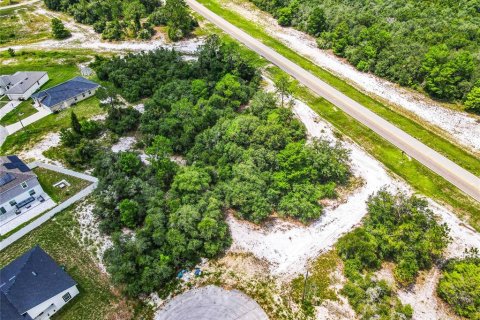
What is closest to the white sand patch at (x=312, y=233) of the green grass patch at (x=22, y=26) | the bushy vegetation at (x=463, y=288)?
the bushy vegetation at (x=463, y=288)

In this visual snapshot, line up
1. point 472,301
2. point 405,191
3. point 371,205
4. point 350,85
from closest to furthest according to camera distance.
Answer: point 472,301 < point 371,205 < point 405,191 < point 350,85

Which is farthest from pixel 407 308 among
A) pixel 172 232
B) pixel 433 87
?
pixel 433 87

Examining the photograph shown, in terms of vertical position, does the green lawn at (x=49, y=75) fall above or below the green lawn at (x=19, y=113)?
above

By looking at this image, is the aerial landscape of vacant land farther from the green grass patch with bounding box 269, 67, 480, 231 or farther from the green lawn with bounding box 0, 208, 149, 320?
the green grass patch with bounding box 269, 67, 480, 231

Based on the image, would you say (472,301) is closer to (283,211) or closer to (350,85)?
(283,211)

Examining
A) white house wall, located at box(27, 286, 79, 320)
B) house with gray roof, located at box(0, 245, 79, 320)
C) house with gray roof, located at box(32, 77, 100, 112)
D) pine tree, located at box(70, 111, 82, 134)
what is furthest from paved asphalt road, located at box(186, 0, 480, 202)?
house with gray roof, located at box(0, 245, 79, 320)

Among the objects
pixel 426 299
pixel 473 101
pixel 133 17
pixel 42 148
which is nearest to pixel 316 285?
pixel 426 299

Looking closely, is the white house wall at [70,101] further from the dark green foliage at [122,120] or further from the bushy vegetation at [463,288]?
the bushy vegetation at [463,288]
